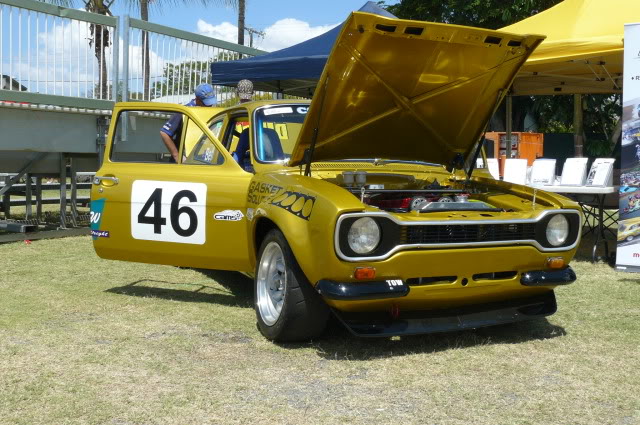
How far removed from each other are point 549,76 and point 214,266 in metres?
7.03

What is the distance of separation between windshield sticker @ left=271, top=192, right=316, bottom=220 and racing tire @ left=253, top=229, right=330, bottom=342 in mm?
192

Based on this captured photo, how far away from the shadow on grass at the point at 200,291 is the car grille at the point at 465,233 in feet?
6.20

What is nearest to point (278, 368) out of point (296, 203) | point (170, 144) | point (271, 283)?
point (271, 283)

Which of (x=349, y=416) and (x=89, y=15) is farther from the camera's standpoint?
(x=89, y=15)

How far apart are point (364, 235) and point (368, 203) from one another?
69 centimetres

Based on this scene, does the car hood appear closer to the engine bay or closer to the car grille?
the engine bay

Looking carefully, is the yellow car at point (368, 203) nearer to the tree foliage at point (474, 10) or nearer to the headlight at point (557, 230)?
the headlight at point (557, 230)

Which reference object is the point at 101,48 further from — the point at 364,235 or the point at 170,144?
the point at 364,235

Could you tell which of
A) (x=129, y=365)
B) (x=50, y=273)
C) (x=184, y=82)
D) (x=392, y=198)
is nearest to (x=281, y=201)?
(x=392, y=198)

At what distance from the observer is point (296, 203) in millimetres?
3908

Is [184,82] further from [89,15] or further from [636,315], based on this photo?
[636,315]

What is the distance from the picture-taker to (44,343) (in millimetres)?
4117

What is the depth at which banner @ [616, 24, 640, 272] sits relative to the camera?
6.44 meters

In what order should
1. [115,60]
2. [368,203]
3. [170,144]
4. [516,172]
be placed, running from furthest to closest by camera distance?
1. [115,60]
2. [516,172]
3. [170,144]
4. [368,203]
